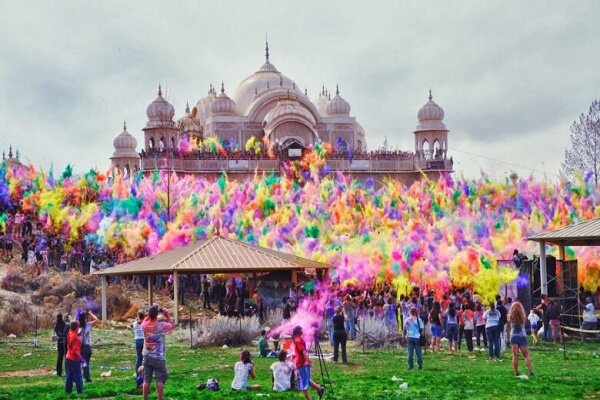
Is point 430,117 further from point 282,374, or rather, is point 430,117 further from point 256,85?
point 282,374

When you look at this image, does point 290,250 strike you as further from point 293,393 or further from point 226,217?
point 293,393

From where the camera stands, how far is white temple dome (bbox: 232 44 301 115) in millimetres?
68438

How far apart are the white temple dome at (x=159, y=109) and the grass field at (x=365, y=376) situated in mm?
40835

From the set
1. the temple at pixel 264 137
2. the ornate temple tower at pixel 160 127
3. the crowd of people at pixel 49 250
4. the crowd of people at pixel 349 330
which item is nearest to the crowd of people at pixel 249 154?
the temple at pixel 264 137

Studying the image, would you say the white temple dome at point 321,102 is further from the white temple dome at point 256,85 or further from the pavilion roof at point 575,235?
the pavilion roof at point 575,235

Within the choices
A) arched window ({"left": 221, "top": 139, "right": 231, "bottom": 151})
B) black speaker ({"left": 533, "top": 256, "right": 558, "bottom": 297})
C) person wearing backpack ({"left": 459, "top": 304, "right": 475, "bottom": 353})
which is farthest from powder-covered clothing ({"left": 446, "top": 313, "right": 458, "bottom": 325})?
arched window ({"left": 221, "top": 139, "right": 231, "bottom": 151})

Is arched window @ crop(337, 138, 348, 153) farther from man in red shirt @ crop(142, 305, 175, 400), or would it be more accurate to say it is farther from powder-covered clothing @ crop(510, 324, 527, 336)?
man in red shirt @ crop(142, 305, 175, 400)

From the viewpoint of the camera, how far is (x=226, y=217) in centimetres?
4106

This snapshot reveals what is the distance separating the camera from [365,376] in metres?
15.9

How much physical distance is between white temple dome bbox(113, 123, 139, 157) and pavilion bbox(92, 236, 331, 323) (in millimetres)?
40909

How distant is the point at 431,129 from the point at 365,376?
49.0 metres

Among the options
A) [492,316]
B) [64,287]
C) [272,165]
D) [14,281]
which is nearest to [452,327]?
[492,316]

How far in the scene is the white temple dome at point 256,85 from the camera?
68.4m

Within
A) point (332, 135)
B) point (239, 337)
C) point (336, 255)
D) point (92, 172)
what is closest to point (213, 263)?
point (239, 337)
